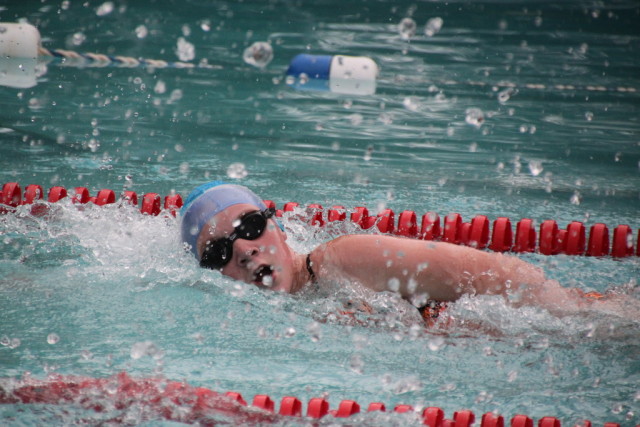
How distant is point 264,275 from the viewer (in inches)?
102

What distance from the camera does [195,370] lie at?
2.42m

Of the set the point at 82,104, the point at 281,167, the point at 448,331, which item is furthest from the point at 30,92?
the point at 448,331

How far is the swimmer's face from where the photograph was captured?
8.46ft

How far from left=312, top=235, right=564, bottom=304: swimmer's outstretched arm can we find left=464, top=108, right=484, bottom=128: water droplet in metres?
4.61

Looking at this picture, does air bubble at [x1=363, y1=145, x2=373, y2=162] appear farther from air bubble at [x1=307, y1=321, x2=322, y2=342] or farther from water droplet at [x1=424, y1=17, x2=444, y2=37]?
water droplet at [x1=424, y1=17, x2=444, y2=37]

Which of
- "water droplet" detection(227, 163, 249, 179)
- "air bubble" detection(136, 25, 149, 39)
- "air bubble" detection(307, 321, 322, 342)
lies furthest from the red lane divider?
"air bubble" detection(136, 25, 149, 39)

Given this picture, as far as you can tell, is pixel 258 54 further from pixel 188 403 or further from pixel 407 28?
pixel 188 403

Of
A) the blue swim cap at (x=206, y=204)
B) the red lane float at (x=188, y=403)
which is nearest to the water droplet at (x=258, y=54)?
the blue swim cap at (x=206, y=204)

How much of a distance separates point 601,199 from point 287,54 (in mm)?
7325

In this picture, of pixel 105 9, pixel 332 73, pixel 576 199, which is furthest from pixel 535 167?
pixel 105 9

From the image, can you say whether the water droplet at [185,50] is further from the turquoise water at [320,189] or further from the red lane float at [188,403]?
the red lane float at [188,403]

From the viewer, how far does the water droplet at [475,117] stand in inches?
278

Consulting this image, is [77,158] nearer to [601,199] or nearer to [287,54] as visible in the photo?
[601,199]

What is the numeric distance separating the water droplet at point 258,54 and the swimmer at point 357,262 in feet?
26.8
